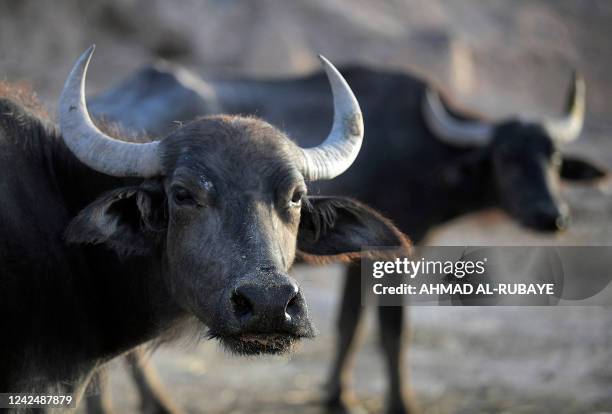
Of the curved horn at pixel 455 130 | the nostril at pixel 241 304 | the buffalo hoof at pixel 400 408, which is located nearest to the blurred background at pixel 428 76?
the buffalo hoof at pixel 400 408

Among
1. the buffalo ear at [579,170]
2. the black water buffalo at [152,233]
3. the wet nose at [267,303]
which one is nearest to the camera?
the wet nose at [267,303]

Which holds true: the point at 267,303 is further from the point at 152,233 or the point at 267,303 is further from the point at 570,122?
the point at 570,122

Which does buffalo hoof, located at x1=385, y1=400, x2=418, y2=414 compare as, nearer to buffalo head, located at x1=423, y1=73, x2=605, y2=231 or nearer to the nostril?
buffalo head, located at x1=423, y1=73, x2=605, y2=231

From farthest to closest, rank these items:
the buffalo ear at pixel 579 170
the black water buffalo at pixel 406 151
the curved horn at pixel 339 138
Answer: the buffalo ear at pixel 579 170 → the black water buffalo at pixel 406 151 → the curved horn at pixel 339 138

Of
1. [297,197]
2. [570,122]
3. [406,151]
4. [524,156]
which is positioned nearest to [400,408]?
[406,151]

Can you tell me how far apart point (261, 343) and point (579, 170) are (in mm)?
6057

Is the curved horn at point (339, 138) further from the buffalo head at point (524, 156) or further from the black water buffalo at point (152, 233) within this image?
the buffalo head at point (524, 156)

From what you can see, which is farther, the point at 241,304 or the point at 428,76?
the point at 428,76

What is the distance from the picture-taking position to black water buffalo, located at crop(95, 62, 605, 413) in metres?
8.30

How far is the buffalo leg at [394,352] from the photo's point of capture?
26.4 ft

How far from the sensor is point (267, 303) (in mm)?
3869

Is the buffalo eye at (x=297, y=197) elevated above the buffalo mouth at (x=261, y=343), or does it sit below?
above

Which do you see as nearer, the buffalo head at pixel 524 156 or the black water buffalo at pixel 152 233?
the black water buffalo at pixel 152 233

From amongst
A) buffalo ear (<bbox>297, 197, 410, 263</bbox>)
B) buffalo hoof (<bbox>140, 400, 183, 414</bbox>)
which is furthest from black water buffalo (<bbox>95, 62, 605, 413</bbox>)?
buffalo ear (<bbox>297, 197, 410, 263</bbox>)
